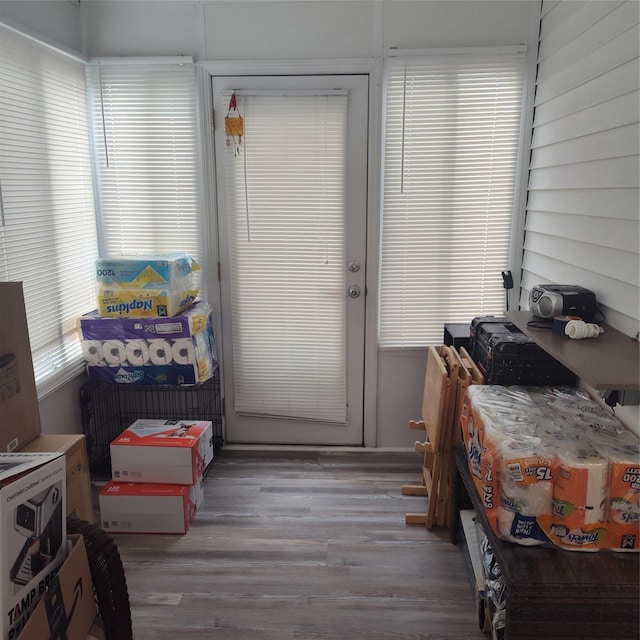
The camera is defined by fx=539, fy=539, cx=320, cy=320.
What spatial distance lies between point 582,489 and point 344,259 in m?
1.84

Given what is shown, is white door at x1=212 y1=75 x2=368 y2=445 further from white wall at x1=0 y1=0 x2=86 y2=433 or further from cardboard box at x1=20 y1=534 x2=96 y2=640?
cardboard box at x1=20 y1=534 x2=96 y2=640

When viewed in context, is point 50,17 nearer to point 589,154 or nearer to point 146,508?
point 146,508

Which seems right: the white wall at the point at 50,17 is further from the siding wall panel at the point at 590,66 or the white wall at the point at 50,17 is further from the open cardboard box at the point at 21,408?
the siding wall panel at the point at 590,66

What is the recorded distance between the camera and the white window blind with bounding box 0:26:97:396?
234cm

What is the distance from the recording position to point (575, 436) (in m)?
1.73

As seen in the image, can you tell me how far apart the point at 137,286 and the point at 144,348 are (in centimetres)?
32

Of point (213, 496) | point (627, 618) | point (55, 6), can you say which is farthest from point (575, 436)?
point (55, 6)

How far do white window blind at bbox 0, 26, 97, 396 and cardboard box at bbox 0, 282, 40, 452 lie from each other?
59 centimetres

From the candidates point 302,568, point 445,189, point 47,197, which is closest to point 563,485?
point 302,568

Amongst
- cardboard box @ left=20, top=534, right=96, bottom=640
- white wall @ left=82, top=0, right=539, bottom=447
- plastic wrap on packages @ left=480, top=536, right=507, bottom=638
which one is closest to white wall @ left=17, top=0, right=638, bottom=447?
white wall @ left=82, top=0, right=539, bottom=447

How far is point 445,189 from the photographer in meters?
2.96

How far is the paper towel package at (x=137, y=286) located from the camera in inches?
107

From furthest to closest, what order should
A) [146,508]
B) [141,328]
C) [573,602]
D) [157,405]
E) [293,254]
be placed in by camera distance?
[157,405] < [293,254] < [141,328] < [146,508] < [573,602]

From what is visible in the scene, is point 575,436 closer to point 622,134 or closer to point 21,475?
point 622,134
